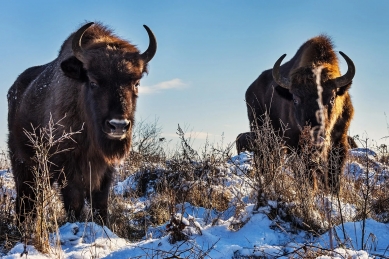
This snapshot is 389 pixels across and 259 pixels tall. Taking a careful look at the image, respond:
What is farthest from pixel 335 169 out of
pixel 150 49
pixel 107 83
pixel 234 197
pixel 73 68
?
pixel 73 68

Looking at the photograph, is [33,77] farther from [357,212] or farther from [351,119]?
[351,119]

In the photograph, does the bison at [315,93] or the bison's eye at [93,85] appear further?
the bison at [315,93]

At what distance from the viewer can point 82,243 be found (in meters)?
4.08

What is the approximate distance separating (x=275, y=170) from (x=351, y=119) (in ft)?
15.0

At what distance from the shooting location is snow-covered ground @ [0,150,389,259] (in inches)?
132

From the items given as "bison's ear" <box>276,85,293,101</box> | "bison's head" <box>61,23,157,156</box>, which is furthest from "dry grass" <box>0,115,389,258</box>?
"bison's ear" <box>276,85,293,101</box>

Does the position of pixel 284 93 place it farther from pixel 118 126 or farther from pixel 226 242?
pixel 226 242

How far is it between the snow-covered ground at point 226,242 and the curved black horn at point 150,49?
245cm

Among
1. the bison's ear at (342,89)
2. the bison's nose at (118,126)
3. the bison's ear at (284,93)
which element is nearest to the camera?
the bison's nose at (118,126)

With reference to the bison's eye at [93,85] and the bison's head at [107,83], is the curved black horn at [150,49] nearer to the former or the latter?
the bison's head at [107,83]

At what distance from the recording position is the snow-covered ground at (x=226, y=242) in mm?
3359

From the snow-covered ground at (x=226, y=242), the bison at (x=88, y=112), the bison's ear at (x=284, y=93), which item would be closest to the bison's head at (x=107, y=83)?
the bison at (x=88, y=112)

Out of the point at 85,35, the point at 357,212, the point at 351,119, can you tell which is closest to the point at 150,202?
the point at 85,35

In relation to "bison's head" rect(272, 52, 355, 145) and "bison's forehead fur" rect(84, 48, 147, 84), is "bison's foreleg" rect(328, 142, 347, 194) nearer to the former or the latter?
"bison's head" rect(272, 52, 355, 145)
